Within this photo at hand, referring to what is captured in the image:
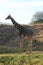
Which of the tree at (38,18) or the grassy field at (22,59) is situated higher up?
the tree at (38,18)

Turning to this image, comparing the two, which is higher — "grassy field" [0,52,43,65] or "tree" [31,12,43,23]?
"tree" [31,12,43,23]

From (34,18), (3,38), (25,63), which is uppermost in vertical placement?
(34,18)

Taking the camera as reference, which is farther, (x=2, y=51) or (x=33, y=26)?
(x=33, y=26)

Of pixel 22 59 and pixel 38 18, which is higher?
pixel 38 18

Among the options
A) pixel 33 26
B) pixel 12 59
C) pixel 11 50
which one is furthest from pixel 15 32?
pixel 12 59

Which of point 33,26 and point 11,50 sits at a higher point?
point 33,26

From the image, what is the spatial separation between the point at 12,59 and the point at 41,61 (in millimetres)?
2376

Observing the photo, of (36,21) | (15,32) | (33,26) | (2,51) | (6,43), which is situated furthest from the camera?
(36,21)

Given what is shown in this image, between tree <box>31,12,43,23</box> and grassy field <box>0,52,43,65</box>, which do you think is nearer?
grassy field <box>0,52,43,65</box>

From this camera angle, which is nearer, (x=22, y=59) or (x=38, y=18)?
(x=22, y=59)

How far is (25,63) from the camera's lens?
23812 mm

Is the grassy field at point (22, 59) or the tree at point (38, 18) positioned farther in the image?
the tree at point (38, 18)

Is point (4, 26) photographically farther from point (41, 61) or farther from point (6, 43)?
point (41, 61)

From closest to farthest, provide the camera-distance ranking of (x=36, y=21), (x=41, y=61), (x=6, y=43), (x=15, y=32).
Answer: (x=41, y=61)
(x=6, y=43)
(x=15, y=32)
(x=36, y=21)
